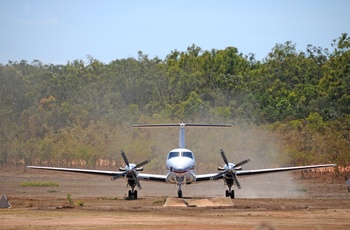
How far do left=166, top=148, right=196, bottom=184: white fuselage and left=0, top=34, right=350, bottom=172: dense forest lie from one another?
71.8 ft

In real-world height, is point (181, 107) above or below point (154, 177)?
above

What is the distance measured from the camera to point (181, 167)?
34594 millimetres

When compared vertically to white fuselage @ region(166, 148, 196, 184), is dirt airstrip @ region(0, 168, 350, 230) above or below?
below

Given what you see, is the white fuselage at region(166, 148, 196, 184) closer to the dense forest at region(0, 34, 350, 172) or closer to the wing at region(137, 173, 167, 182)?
the wing at region(137, 173, 167, 182)

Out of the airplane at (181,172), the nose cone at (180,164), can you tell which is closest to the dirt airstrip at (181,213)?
the airplane at (181,172)

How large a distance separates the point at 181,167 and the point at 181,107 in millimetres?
52378

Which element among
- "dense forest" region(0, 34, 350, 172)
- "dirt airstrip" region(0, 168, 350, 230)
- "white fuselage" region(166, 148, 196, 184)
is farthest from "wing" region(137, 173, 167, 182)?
"dense forest" region(0, 34, 350, 172)

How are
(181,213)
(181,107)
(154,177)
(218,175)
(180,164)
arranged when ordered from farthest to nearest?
(181,107) < (154,177) < (218,175) < (180,164) < (181,213)

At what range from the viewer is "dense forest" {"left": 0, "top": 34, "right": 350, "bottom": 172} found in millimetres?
62750

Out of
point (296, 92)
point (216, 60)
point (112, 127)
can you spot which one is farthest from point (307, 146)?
point (216, 60)

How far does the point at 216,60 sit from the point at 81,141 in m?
41.1

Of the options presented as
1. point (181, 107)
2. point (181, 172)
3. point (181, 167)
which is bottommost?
point (181, 172)

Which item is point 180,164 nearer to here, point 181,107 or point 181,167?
point 181,167

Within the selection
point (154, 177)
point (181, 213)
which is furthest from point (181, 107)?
point (181, 213)
